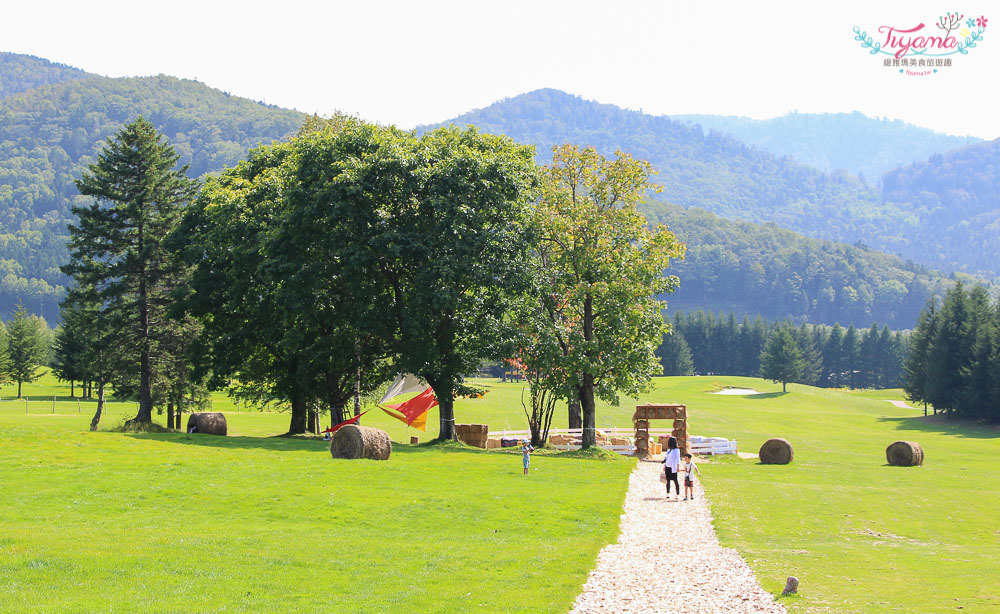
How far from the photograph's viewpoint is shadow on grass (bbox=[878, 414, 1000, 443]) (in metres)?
71.3

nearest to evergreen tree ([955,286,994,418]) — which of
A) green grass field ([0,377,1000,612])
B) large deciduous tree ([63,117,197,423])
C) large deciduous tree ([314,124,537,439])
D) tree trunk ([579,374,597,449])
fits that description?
green grass field ([0,377,1000,612])

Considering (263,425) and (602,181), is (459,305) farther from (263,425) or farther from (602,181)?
(263,425)

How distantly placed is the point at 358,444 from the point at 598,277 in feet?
57.0

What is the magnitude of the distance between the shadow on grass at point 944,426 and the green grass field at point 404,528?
117 feet

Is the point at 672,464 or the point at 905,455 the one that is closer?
the point at 672,464

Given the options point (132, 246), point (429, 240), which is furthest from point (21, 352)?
point (429, 240)

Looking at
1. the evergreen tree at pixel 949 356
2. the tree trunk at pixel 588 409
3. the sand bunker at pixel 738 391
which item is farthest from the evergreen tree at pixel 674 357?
the tree trunk at pixel 588 409

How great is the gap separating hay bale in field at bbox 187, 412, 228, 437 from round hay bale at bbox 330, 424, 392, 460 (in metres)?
15.5

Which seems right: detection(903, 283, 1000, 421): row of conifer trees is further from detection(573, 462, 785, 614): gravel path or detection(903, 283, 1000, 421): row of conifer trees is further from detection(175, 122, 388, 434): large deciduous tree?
detection(573, 462, 785, 614): gravel path

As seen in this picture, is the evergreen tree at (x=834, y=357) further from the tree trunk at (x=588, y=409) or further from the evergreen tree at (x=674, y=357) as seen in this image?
the tree trunk at (x=588, y=409)

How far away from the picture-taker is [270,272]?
3872cm

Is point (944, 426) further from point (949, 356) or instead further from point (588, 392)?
point (588, 392)

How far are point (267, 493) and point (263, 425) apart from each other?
150 ft

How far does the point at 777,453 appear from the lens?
136 feet
